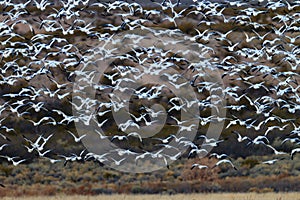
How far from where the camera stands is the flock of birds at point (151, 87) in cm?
3541

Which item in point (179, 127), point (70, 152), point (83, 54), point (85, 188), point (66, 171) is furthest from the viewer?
point (83, 54)

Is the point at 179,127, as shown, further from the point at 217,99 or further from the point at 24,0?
the point at 24,0

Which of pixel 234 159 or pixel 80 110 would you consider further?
pixel 80 110

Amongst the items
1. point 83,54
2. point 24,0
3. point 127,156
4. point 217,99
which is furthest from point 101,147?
point 24,0

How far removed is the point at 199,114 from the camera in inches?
1705

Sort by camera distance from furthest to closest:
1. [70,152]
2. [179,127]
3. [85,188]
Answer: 1. [179,127]
2. [70,152]
3. [85,188]

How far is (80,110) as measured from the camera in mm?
43062

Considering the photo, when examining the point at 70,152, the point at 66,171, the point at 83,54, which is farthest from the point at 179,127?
the point at 83,54

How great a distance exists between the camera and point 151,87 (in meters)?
47.0

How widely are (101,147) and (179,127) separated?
4.40m

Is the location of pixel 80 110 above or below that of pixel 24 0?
below

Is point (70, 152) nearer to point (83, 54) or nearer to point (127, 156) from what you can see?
point (127, 156)

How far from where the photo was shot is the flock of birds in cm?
3541

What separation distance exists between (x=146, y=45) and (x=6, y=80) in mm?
10647
